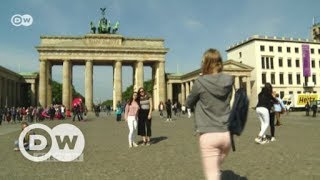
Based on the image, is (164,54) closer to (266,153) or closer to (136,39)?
(136,39)

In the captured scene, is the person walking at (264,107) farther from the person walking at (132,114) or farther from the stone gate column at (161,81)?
the stone gate column at (161,81)

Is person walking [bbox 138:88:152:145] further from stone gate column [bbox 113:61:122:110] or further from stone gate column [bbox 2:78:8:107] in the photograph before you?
stone gate column [bbox 2:78:8:107]

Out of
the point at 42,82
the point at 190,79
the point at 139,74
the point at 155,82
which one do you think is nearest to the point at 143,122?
the point at 139,74

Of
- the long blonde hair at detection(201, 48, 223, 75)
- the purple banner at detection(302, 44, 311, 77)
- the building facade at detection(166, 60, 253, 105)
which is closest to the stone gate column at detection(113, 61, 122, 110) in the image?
the building facade at detection(166, 60, 253, 105)

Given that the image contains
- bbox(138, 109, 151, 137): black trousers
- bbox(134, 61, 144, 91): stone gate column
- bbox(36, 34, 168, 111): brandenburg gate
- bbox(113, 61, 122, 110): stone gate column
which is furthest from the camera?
bbox(134, 61, 144, 91): stone gate column

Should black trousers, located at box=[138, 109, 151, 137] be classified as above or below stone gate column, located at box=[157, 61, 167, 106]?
below

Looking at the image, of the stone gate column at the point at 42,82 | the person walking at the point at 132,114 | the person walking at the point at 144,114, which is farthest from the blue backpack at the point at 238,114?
the stone gate column at the point at 42,82

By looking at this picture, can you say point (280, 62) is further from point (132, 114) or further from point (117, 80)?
point (132, 114)

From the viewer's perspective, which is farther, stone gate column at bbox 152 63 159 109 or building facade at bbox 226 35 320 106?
building facade at bbox 226 35 320 106

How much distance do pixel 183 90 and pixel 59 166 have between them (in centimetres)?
8684

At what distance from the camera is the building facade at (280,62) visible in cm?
8406

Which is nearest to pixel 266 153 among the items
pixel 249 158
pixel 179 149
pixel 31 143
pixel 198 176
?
pixel 249 158

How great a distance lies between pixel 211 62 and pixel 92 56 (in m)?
71.9

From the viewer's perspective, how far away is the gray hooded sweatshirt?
15.0ft
